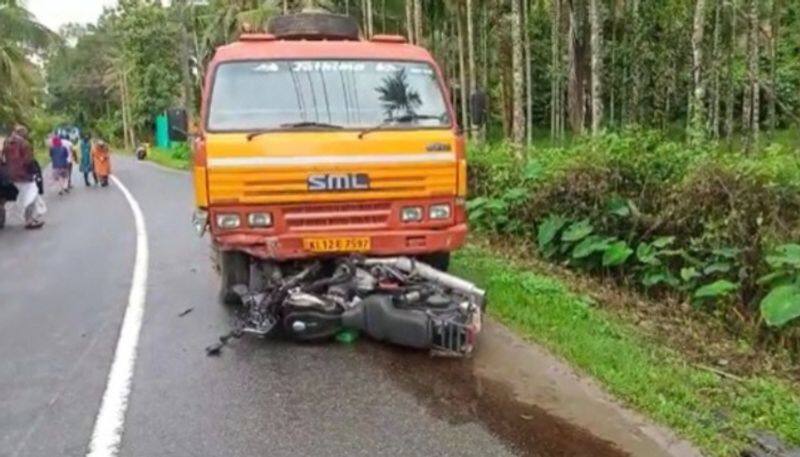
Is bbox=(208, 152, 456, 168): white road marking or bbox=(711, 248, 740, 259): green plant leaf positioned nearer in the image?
bbox=(208, 152, 456, 168): white road marking

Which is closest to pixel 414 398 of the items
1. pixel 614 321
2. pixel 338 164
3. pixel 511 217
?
pixel 338 164

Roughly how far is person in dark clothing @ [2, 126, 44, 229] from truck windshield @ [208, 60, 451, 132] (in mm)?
8093

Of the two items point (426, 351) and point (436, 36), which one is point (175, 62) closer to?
point (436, 36)

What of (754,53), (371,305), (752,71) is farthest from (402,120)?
(752,71)

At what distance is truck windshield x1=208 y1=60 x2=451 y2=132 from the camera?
21.9 feet

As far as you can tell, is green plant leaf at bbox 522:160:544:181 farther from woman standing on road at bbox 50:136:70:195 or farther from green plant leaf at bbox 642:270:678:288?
woman standing on road at bbox 50:136:70:195

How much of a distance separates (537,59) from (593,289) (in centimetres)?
2628

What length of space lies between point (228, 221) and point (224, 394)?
5.52ft

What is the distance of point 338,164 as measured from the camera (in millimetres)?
6359

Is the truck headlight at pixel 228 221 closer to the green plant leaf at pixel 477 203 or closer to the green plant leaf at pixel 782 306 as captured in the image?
the green plant leaf at pixel 782 306

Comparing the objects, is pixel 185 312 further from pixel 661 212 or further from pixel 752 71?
pixel 752 71

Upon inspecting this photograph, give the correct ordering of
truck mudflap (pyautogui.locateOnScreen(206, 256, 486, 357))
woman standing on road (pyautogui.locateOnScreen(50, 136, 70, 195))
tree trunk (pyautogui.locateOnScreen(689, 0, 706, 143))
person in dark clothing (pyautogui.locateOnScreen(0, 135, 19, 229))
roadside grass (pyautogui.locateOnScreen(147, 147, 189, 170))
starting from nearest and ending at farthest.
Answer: truck mudflap (pyautogui.locateOnScreen(206, 256, 486, 357)), tree trunk (pyautogui.locateOnScreen(689, 0, 706, 143)), person in dark clothing (pyautogui.locateOnScreen(0, 135, 19, 229)), woman standing on road (pyautogui.locateOnScreen(50, 136, 70, 195)), roadside grass (pyautogui.locateOnScreen(147, 147, 189, 170))

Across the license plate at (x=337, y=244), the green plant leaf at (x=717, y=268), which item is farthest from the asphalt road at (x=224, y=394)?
the green plant leaf at (x=717, y=268)

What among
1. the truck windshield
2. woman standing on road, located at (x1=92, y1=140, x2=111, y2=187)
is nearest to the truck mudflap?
the truck windshield
